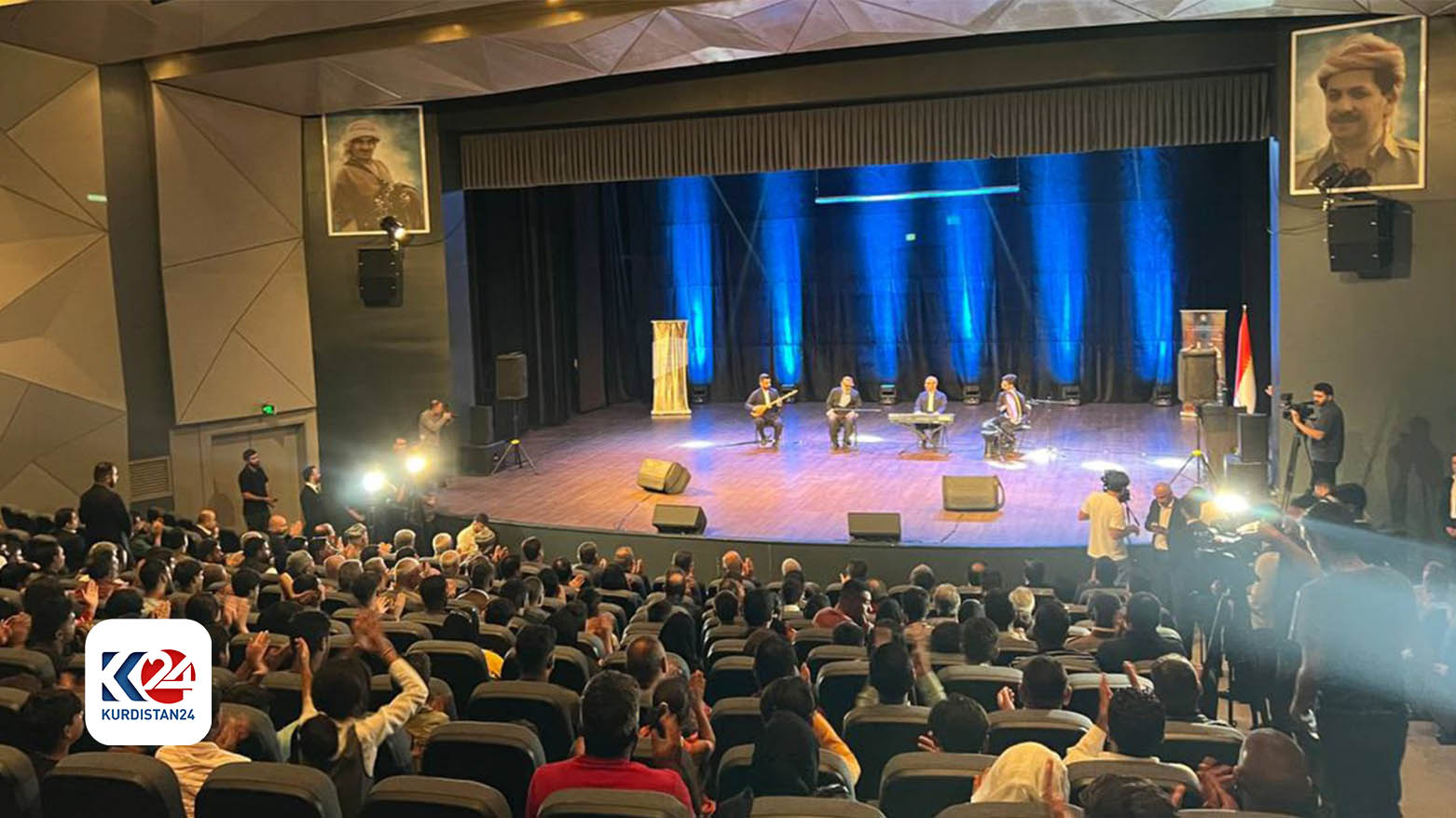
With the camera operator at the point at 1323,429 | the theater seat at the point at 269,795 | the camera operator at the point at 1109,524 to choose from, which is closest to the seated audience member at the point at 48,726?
the theater seat at the point at 269,795

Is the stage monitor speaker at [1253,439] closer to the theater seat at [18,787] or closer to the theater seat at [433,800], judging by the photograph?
the theater seat at [433,800]

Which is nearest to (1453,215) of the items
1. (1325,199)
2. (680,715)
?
(1325,199)

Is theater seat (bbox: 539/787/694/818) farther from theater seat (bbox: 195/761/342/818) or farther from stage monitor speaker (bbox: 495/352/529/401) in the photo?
stage monitor speaker (bbox: 495/352/529/401)

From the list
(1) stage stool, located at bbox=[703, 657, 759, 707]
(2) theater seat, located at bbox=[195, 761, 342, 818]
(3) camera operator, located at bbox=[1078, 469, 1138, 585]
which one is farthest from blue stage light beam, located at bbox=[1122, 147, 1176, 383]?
(2) theater seat, located at bbox=[195, 761, 342, 818]

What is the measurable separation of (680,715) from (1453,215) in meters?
10.6

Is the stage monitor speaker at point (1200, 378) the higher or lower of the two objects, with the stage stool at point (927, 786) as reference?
higher

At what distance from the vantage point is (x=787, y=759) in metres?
3.38

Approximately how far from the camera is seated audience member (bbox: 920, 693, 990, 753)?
380cm

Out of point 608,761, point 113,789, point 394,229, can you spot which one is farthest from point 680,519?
point 113,789

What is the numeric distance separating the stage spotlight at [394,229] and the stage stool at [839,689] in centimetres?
1191

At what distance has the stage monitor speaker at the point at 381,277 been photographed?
1540 cm

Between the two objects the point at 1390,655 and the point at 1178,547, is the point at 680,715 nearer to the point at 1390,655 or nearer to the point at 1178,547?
the point at 1390,655

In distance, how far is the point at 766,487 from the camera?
1369cm

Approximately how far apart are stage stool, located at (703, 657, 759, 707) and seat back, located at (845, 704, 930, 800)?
971mm
